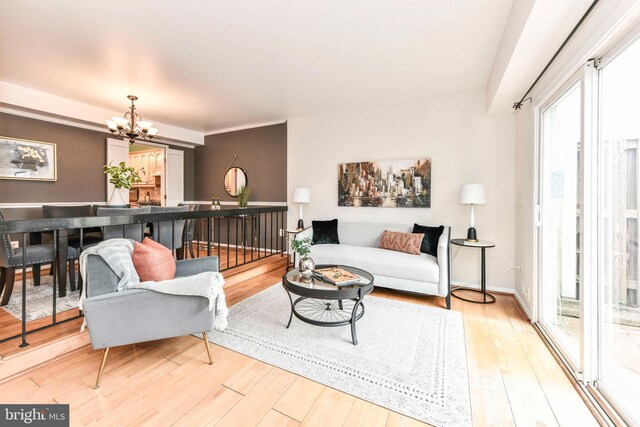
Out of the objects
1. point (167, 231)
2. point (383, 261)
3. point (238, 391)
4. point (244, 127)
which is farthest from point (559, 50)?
point (244, 127)

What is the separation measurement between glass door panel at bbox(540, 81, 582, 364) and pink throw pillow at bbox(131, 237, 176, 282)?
2939 millimetres

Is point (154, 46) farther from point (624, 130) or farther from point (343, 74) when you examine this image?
point (624, 130)

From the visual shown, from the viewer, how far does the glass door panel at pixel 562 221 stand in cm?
202

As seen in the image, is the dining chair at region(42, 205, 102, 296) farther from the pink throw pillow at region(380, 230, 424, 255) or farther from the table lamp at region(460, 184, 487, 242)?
the table lamp at region(460, 184, 487, 242)

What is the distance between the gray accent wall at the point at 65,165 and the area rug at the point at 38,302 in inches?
60.5

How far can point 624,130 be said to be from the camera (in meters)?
1.51

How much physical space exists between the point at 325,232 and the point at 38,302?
3.29 meters

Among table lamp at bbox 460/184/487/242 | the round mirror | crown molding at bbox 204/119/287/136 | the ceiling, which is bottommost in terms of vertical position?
table lamp at bbox 460/184/487/242

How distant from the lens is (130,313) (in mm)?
1706

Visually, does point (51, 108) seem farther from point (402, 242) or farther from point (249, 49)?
point (402, 242)

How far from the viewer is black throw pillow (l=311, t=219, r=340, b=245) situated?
4.11 meters

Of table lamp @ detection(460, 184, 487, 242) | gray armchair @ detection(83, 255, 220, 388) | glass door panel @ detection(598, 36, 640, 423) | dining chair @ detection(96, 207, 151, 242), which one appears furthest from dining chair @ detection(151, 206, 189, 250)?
glass door panel @ detection(598, 36, 640, 423)

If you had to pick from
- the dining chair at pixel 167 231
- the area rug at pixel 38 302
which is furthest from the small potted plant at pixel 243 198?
the area rug at pixel 38 302

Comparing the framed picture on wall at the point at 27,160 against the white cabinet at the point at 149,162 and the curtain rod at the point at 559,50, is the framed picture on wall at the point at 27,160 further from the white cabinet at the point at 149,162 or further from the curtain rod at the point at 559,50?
the curtain rod at the point at 559,50
